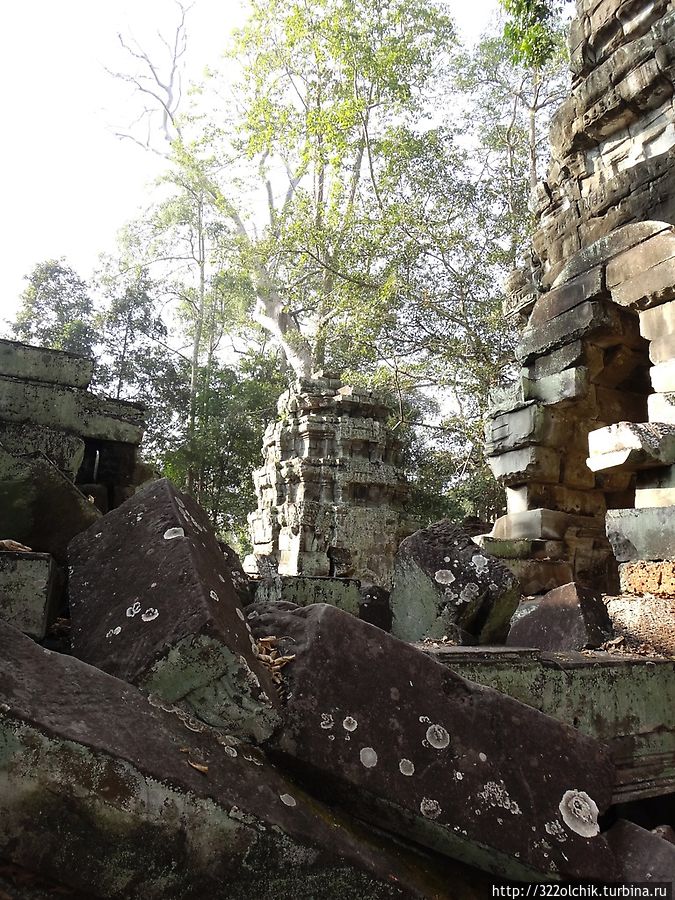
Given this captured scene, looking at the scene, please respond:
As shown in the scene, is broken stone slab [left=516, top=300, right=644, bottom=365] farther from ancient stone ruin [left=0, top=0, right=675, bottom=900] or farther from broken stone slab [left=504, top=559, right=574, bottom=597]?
broken stone slab [left=504, top=559, right=574, bottom=597]

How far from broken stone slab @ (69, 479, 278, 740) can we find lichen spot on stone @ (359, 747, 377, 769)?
226mm

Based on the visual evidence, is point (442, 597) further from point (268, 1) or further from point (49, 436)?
point (268, 1)

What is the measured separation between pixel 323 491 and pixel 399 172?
845 centimetres

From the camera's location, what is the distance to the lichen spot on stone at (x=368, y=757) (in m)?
1.51

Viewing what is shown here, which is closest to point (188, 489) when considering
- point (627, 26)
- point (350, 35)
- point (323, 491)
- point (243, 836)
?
point (323, 491)

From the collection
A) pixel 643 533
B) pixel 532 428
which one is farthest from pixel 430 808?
pixel 532 428

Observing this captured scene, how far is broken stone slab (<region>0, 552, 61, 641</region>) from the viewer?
177 cm

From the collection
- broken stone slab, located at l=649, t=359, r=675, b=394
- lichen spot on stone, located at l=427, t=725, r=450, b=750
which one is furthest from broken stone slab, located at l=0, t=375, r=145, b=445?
broken stone slab, located at l=649, t=359, r=675, b=394

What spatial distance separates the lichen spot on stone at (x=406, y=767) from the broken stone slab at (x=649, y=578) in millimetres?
2966

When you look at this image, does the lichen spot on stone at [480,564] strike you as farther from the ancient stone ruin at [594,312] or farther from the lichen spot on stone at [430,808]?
the ancient stone ruin at [594,312]

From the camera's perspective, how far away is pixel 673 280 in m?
4.75

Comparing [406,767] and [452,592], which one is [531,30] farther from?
[406,767]

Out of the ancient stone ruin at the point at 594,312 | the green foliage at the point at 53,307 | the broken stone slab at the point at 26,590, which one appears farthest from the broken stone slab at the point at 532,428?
the green foliage at the point at 53,307

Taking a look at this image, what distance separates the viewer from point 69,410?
11.7ft
